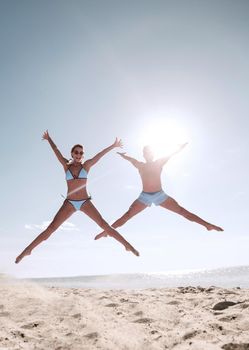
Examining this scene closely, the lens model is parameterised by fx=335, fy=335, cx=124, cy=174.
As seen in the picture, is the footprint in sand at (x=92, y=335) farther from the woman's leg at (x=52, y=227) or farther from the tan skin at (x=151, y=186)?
the tan skin at (x=151, y=186)

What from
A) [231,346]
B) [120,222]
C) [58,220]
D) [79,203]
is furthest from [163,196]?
[231,346]

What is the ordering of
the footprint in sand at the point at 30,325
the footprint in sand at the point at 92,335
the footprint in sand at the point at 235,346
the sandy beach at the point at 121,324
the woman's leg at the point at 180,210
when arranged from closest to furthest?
1. the footprint in sand at the point at 235,346
2. the sandy beach at the point at 121,324
3. the footprint in sand at the point at 92,335
4. the footprint in sand at the point at 30,325
5. the woman's leg at the point at 180,210

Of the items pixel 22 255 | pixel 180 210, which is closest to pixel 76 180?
pixel 22 255

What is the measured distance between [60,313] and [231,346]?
133 inches

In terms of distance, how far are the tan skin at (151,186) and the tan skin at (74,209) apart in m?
0.96

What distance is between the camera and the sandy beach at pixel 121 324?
5176 millimetres

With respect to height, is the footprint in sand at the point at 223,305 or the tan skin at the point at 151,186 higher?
the tan skin at the point at 151,186

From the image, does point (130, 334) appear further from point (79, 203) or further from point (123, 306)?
point (79, 203)

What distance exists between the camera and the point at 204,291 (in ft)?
35.3

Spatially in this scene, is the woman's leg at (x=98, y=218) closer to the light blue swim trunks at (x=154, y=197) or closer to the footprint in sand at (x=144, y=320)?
the light blue swim trunks at (x=154, y=197)

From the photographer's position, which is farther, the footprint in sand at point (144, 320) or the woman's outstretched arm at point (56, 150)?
the woman's outstretched arm at point (56, 150)

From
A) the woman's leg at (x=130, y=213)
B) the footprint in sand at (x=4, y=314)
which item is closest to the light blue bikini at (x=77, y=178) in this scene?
the woman's leg at (x=130, y=213)

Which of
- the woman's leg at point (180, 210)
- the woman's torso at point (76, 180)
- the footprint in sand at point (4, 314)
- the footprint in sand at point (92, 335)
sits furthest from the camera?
the woman's leg at point (180, 210)

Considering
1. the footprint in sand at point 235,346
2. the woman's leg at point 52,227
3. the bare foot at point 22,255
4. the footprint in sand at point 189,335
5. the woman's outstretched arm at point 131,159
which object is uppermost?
the woman's outstretched arm at point 131,159
